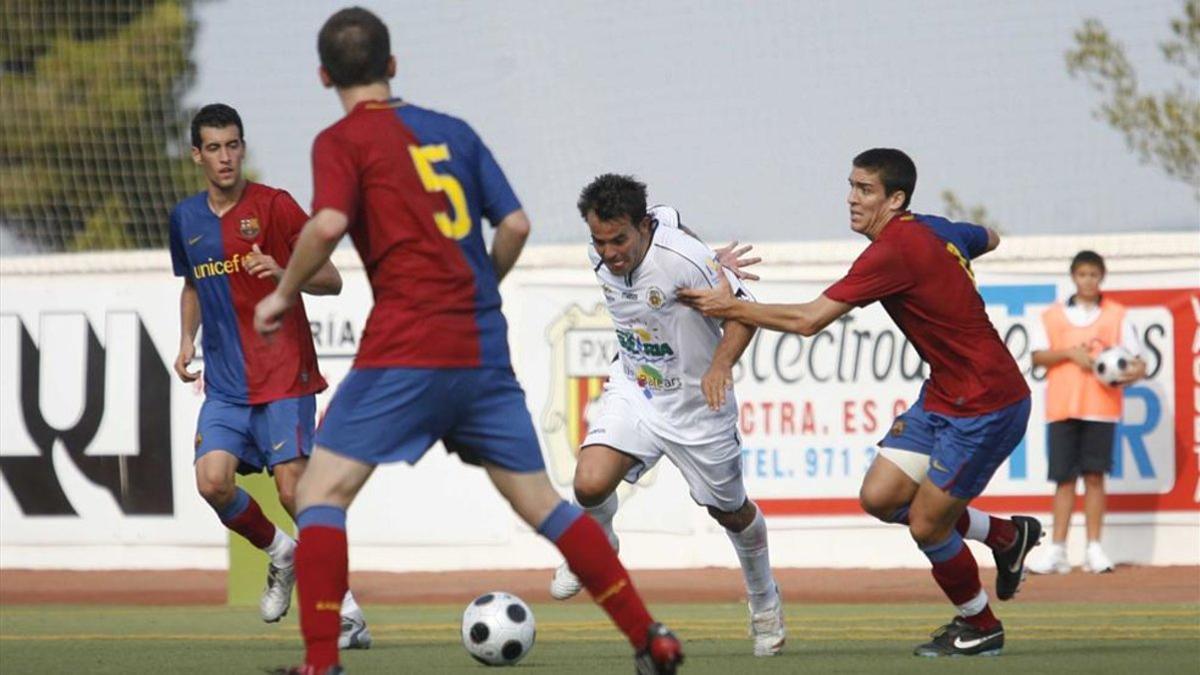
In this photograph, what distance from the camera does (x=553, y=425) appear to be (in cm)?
1658

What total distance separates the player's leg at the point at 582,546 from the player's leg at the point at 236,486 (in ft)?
10.6

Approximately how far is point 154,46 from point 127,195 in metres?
5.68

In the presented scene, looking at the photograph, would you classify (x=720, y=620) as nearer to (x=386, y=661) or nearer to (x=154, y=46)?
(x=386, y=661)

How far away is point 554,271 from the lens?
655 inches

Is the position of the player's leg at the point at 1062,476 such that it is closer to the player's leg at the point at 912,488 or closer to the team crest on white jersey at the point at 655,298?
the player's leg at the point at 912,488

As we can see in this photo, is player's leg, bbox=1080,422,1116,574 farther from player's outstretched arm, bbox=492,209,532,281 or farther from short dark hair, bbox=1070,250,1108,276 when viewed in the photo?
player's outstretched arm, bbox=492,209,532,281

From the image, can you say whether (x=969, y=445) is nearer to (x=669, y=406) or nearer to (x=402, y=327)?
(x=669, y=406)

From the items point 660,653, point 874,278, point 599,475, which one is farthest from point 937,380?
point 660,653

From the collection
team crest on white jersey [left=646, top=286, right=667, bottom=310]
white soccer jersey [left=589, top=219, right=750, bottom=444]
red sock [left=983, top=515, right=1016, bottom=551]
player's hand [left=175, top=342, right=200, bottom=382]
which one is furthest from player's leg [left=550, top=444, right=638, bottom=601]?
player's hand [left=175, top=342, right=200, bottom=382]

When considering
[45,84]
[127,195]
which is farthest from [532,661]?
[45,84]

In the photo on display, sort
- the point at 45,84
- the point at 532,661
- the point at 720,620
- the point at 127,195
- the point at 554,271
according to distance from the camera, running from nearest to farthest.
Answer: the point at 532,661, the point at 720,620, the point at 554,271, the point at 127,195, the point at 45,84

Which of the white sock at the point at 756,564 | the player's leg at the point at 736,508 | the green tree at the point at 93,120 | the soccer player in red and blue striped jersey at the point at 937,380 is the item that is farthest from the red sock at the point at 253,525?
the green tree at the point at 93,120

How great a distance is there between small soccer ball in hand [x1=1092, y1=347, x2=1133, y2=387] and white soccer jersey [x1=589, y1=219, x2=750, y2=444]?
242 inches

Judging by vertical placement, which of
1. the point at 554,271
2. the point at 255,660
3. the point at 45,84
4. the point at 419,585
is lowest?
the point at 419,585
